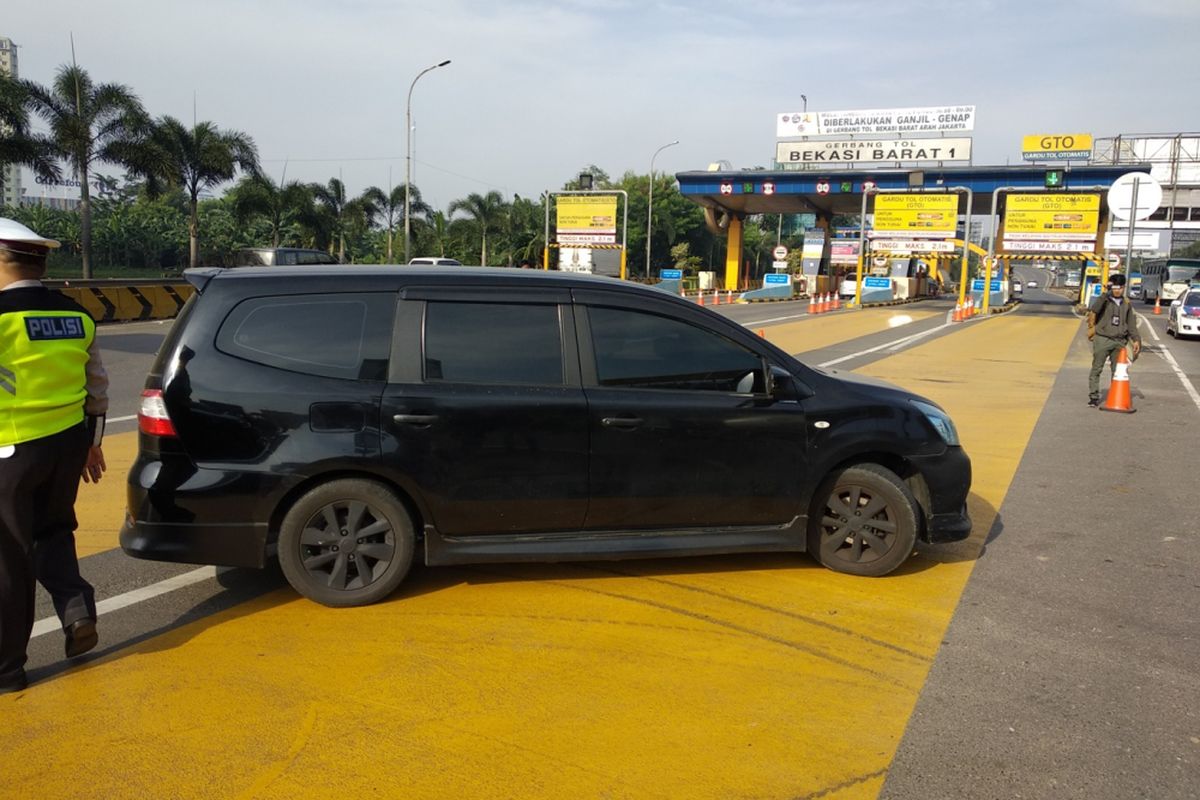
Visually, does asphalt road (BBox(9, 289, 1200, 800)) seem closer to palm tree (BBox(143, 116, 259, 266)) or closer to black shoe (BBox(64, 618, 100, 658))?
black shoe (BBox(64, 618, 100, 658))

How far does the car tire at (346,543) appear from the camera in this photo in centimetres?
441

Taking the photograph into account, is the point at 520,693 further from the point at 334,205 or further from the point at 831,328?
the point at 334,205

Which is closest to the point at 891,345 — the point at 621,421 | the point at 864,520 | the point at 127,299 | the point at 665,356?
the point at 864,520

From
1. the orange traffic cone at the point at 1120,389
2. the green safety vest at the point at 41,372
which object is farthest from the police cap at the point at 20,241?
the orange traffic cone at the point at 1120,389

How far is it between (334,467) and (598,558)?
139 cm

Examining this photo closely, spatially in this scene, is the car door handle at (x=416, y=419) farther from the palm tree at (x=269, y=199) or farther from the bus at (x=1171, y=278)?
the bus at (x=1171, y=278)

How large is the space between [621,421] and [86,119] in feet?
112

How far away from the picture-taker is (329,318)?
452cm

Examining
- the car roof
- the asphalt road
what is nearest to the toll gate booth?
the asphalt road

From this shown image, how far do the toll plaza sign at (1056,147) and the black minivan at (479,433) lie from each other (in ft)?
210

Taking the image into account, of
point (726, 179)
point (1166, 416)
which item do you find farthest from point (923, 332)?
point (726, 179)

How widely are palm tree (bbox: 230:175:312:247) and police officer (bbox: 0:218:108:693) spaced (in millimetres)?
39290

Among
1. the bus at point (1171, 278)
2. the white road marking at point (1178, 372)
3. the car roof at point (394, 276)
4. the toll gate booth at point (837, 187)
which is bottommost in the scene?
the white road marking at point (1178, 372)

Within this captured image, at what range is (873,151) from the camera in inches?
2375
